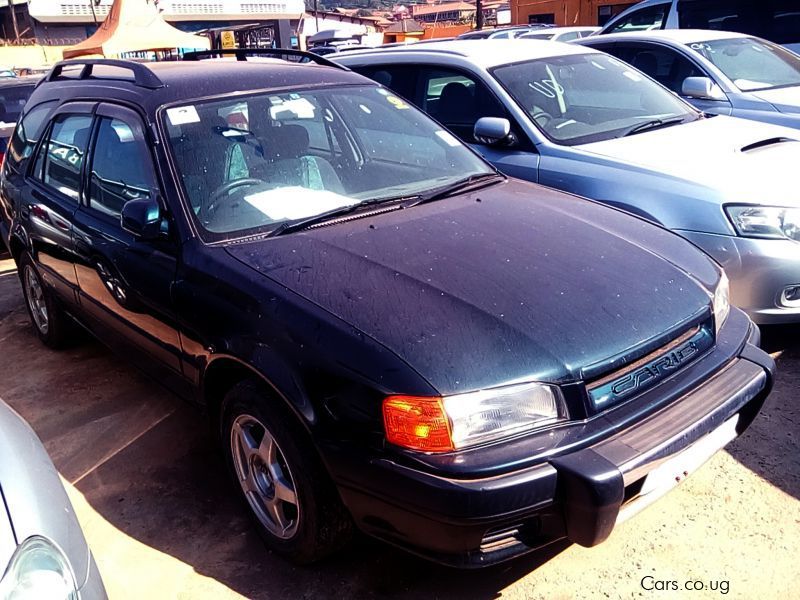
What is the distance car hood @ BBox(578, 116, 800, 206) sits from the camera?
3.70m

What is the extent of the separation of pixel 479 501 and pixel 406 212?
139cm

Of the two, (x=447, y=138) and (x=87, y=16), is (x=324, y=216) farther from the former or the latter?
(x=87, y=16)

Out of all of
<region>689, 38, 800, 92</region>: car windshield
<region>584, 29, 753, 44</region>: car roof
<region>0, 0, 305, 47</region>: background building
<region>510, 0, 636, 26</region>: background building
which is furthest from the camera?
<region>0, 0, 305, 47</region>: background building

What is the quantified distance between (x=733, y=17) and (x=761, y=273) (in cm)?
613

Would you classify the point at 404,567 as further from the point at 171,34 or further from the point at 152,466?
the point at 171,34

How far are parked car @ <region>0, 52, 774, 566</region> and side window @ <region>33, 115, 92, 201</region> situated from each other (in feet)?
0.11

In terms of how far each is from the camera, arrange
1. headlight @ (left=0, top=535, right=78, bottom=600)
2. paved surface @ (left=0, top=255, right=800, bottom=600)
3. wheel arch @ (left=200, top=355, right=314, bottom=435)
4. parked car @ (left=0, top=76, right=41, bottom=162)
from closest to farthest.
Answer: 1. headlight @ (left=0, top=535, right=78, bottom=600)
2. wheel arch @ (left=200, top=355, right=314, bottom=435)
3. paved surface @ (left=0, top=255, right=800, bottom=600)
4. parked car @ (left=0, top=76, right=41, bottom=162)

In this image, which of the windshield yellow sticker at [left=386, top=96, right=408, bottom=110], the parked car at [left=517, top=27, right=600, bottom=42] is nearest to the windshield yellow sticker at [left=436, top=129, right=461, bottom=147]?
the windshield yellow sticker at [left=386, top=96, right=408, bottom=110]

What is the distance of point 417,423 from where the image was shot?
80.6 inches

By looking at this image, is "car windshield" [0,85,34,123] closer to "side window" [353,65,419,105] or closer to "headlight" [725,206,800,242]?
"side window" [353,65,419,105]

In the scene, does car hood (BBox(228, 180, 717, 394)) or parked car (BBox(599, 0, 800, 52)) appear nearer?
car hood (BBox(228, 180, 717, 394))

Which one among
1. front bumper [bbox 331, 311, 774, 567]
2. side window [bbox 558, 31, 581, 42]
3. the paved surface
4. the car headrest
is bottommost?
the paved surface

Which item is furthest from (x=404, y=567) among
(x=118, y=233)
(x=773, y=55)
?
(x=773, y=55)

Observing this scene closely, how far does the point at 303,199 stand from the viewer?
9.87 feet
